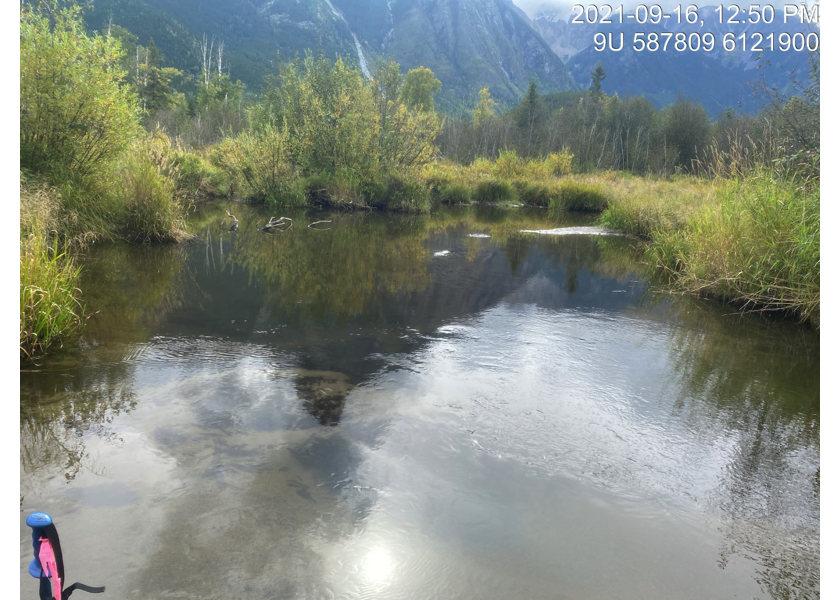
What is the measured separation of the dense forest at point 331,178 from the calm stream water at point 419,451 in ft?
3.24

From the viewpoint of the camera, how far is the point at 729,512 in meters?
3.54

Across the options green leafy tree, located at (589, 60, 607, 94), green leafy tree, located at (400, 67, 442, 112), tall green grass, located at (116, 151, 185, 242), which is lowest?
tall green grass, located at (116, 151, 185, 242)

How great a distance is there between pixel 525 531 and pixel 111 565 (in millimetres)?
2255

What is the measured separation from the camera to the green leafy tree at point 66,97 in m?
10.2

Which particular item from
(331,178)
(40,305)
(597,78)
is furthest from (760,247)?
(597,78)

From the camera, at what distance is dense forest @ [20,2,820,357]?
7930 mm

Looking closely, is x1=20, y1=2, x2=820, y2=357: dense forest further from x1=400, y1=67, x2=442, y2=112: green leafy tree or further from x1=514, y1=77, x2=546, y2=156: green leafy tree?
x1=400, y1=67, x2=442, y2=112: green leafy tree

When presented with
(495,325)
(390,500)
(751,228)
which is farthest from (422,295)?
(390,500)

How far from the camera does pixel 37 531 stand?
1474 millimetres

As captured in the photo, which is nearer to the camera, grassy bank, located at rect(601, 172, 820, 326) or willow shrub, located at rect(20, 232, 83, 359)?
willow shrub, located at rect(20, 232, 83, 359)

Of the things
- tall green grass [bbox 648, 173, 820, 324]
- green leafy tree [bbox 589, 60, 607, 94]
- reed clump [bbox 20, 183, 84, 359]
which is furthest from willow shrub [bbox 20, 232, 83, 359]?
green leafy tree [bbox 589, 60, 607, 94]

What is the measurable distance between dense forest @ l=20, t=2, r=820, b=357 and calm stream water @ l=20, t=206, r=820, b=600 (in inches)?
38.9

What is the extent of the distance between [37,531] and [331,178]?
2412 cm

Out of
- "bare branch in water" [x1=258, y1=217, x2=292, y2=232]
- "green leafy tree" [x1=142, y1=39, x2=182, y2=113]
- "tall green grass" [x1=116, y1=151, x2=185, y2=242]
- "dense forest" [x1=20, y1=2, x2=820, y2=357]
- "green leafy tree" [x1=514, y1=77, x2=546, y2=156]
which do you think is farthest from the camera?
"green leafy tree" [x1=514, y1=77, x2=546, y2=156]
